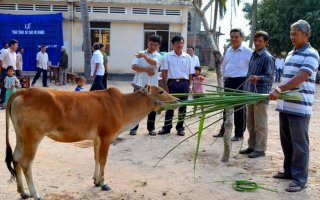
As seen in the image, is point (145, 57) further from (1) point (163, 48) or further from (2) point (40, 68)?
(1) point (163, 48)

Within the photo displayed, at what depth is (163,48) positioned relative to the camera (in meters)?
23.7

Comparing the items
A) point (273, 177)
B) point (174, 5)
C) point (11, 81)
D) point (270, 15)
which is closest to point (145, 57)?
point (273, 177)

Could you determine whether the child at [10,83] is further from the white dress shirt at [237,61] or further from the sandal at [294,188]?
the sandal at [294,188]

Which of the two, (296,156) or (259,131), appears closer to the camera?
(296,156)

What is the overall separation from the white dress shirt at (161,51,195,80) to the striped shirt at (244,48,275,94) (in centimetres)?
171

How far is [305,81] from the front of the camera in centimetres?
535

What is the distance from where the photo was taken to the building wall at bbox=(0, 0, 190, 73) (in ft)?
74.6

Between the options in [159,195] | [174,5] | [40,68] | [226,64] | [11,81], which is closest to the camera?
[159,195]

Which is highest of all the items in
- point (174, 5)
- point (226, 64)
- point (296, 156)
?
point (174, 5)

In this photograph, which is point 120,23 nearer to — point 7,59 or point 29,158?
point 7,59

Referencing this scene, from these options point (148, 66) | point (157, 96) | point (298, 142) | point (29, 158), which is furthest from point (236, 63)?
point (29, 158)

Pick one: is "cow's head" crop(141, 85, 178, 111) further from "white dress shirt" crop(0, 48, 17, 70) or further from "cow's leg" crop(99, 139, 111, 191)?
"white dress shirt" crop(0, 48, 17, 70)

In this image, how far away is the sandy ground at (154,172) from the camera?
209 inches

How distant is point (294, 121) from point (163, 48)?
61.1 ft
